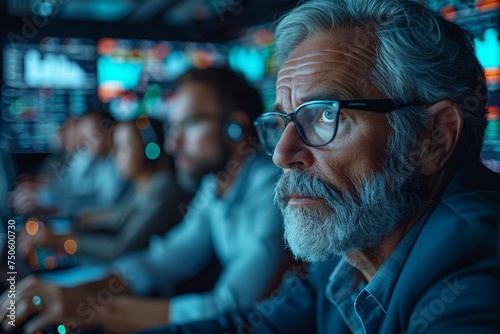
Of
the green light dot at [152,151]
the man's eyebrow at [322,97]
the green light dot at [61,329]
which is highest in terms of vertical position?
the man's eyebrow at [322,97]

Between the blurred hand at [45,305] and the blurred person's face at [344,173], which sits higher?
the blurred person's face at [344,173]

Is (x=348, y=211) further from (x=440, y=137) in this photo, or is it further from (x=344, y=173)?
(x=440, y=137)

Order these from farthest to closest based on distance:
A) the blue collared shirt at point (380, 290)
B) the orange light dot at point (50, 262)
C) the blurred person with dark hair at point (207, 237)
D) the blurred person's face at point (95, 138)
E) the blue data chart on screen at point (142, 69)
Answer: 1. the blue data chart on screen at point (142, 69)
2. the blurred person's face at point (95, 138)
3. the orange light dot at point (50, 262)
4. the blurred person with dark hair at point (207, 237)
5. the blue collared shirt at point (380, 290)

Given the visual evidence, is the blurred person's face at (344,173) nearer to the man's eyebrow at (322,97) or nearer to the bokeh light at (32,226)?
the man's eyebrow at (322,97)

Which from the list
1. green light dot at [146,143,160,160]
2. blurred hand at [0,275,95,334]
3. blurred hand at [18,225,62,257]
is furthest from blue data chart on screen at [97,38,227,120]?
→ blurred hand at [0,275,95,334]

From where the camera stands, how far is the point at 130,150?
225 centimetres

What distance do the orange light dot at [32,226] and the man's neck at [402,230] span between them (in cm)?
142

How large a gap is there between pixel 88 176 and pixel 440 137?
9.68 feet

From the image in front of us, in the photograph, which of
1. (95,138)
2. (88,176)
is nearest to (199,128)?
(95,138)

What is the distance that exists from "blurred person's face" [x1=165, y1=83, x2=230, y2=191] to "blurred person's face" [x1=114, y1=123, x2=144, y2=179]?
0.61 meters

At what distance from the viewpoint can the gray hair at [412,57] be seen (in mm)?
746

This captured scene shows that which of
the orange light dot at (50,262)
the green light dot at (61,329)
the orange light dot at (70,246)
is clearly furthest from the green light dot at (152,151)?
the green light dot at (61,329)

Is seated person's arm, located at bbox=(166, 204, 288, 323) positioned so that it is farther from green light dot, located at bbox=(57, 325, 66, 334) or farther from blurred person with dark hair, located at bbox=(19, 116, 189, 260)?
blurred person with dark hair, located at bbox=(19, 116, 189, 260)

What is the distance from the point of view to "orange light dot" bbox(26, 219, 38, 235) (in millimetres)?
1872
